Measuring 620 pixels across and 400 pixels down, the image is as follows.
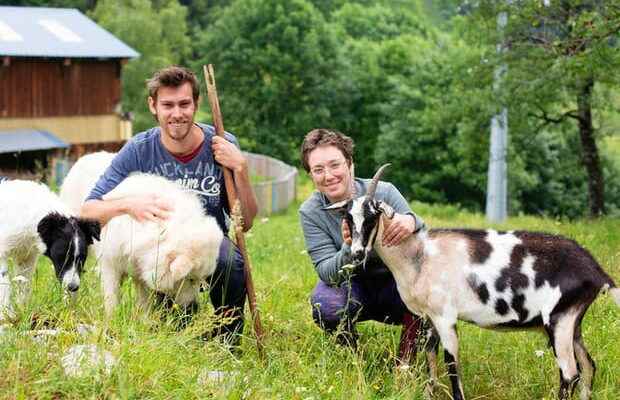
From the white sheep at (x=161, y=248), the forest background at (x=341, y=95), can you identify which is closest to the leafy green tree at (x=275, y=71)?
the forest background at (x=341, y=95)

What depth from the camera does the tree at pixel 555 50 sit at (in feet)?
35.1

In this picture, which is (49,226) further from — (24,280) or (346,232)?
→ (346,232)

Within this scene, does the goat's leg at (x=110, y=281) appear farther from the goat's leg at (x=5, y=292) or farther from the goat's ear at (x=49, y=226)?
the goat's leg at (x=5, y=292)

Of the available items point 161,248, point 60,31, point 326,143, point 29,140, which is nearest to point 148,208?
point 161,248

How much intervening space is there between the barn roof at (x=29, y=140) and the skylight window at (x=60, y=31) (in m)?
4.08

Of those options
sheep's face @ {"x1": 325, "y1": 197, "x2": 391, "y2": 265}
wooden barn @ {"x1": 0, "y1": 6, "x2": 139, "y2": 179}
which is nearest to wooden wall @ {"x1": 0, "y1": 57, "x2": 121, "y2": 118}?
wooden barn @ {"x1": 0, "y1": 6, "x2": 139, "y2": 179}

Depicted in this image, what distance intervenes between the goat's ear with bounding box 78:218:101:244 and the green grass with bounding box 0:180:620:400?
29 cm

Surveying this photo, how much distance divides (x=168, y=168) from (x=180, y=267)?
0.97 m

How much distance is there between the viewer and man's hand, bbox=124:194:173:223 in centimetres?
516

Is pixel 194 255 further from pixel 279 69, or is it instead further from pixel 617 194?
pixel 279 69

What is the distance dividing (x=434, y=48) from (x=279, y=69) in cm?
1072

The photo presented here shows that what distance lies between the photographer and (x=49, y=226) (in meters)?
5.46

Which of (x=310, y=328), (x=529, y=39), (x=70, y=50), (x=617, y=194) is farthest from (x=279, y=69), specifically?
(x=310, y=328)

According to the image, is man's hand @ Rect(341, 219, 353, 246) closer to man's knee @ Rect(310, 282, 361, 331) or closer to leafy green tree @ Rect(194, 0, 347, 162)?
man's knee @ Rect(310, 282, 361, 331)
